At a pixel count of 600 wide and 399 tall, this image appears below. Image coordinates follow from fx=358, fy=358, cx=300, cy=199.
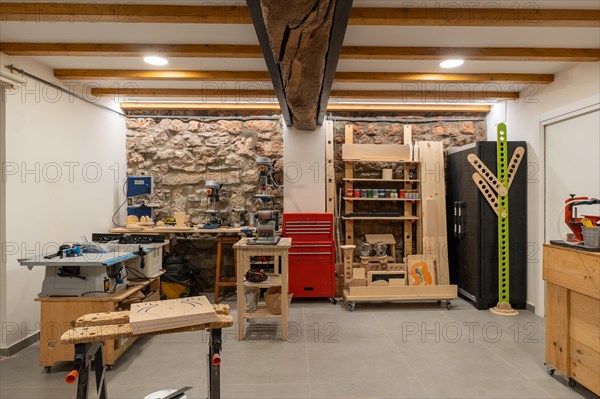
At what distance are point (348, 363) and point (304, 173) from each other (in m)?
2.61

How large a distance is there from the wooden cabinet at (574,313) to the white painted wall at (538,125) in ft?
4.95

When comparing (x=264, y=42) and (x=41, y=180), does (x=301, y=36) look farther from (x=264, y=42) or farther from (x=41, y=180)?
(x=41, y=180)

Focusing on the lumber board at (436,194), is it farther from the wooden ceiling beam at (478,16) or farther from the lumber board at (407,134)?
the wooden ceiling beam at (478,16)

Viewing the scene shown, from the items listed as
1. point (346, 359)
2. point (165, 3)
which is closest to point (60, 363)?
point (346, 359)

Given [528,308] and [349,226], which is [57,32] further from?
[528,308]

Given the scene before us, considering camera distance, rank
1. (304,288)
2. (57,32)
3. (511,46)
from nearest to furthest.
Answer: (57,32)
(511,46)
(304,288)

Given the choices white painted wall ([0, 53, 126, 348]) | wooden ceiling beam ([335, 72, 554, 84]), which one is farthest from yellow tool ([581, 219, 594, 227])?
white painted wall ([0, 53, 126, 348])

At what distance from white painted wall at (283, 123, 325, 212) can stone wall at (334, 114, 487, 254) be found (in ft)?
1.52

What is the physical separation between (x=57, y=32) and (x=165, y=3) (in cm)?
109

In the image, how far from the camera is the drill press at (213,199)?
4.59 metres

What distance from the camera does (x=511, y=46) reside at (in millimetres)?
3068

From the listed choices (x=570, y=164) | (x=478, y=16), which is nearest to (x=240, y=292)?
(x=478, y=16)

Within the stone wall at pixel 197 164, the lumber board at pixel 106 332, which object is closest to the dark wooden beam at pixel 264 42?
the lumber board at pixel 106 332

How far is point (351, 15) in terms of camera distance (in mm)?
2393
